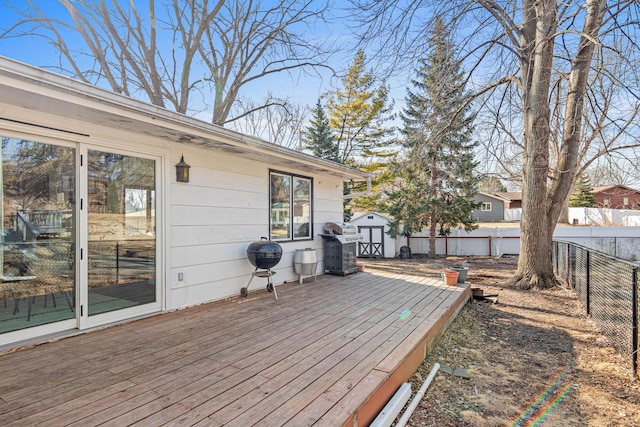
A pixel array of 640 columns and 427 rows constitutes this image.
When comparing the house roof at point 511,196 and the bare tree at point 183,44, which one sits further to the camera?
the house roof at point 511,196

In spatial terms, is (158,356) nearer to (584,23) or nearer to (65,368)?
(65,368)

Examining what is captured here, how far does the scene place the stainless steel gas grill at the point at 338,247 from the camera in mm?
6512

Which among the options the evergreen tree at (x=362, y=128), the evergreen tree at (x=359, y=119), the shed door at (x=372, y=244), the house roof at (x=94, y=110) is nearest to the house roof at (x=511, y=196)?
the evergreen tree at (x=362, y=128)

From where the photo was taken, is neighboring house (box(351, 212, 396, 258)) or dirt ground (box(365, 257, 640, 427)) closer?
dirt ground (box(365, 257, 640, 427))

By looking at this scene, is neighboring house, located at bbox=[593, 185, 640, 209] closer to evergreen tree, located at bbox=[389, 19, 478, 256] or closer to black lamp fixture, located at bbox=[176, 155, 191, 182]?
evergreen tree, located at bbox=[389, 19, 478, 256]

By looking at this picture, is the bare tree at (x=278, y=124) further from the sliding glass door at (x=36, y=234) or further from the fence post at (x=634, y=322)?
the fence post at (x=634, y=322)

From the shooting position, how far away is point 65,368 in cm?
242

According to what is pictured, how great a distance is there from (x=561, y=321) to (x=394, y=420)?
3.84m

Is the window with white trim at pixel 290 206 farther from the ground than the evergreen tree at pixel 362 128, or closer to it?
closer to it

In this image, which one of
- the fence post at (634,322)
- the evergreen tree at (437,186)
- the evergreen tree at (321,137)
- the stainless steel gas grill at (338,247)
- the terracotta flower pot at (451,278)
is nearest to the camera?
the fence post at (634,322)

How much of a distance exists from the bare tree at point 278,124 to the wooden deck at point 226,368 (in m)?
13.0

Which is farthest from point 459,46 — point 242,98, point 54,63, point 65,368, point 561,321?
point 54,63

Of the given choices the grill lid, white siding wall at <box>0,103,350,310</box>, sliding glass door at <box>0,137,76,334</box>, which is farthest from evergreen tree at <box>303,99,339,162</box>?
sliding glass door at <box>0,137,76,334</box>

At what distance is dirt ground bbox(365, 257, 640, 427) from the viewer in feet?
8.15
